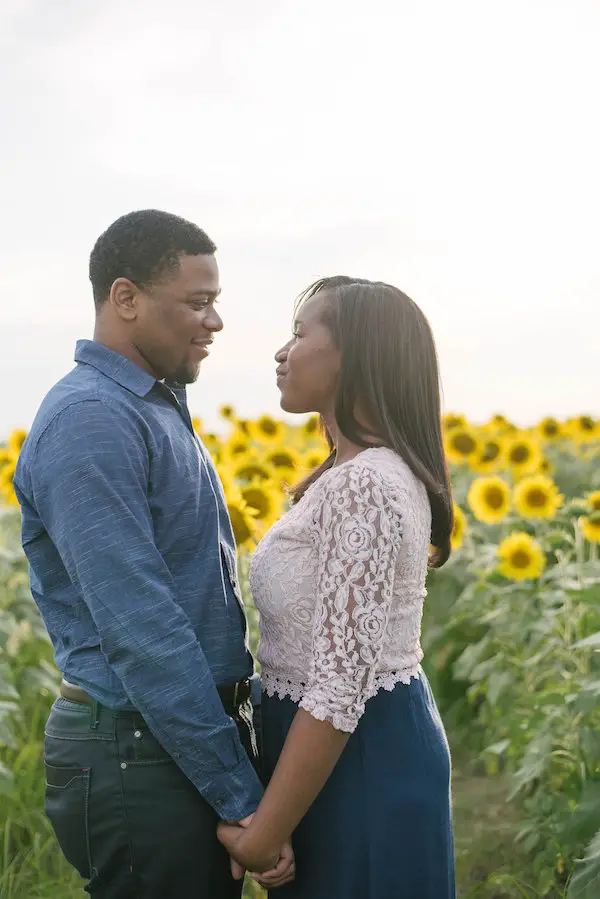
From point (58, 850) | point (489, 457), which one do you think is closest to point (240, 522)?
point (58, 850)

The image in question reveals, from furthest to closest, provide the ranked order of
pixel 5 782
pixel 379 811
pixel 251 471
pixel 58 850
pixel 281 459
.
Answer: pixel 281 459 < pixel 251 471 < pixel 58 850 < pixel 5 782 < pixel 379 811

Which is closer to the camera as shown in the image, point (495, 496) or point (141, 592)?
point (141, 592)

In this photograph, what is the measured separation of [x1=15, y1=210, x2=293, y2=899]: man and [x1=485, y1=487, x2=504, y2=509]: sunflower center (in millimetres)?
4467

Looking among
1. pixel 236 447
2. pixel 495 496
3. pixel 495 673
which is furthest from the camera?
pixel 236 447

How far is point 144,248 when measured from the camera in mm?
2383

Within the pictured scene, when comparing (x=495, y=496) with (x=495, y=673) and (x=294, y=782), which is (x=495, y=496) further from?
(x=294, y=782)

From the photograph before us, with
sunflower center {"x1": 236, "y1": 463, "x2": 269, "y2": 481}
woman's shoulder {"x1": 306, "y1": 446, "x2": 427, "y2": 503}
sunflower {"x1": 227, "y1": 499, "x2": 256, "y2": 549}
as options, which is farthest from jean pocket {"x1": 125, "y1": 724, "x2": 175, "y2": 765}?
sunflower center {"x1": 236, "y1": 463, "x2": 269, "y2": 481}

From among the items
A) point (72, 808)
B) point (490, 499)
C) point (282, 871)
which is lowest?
point (282, 871)

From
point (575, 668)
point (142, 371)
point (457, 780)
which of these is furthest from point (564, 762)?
point (142, 371)

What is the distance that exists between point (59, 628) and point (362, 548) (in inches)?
28.1

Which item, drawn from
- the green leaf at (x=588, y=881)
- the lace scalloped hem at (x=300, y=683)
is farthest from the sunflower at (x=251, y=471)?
the lace scalloped hem at (x=300, y=683)

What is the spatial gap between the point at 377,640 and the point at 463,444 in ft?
21.2

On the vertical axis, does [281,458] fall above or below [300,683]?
above

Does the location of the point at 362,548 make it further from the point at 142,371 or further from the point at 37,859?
the point at 37,859
